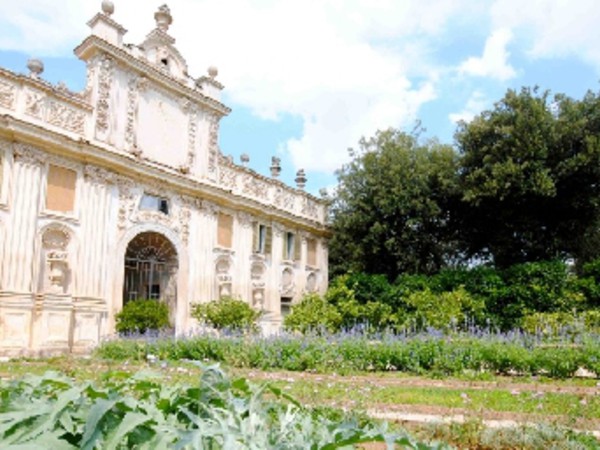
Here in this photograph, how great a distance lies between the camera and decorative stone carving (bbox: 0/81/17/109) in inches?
539

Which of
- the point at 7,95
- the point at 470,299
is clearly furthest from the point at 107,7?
the point at 470,299

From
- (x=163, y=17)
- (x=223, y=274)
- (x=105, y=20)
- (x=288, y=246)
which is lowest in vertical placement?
(x=223, y=274)

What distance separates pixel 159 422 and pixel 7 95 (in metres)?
15.0

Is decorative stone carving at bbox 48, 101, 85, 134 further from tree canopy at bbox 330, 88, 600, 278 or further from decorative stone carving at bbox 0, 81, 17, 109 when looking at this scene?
tree canopy at bbox 330, 88, 600, 278

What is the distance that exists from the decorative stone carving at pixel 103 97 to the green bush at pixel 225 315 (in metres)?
6.50

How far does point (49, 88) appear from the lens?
14680 millimetres

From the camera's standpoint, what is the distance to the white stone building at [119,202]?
1354 centimetres

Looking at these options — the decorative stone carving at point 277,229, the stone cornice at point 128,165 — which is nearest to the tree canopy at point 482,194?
the decorative stone carving at point 277,229

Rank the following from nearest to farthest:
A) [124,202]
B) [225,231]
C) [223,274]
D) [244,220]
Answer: [124,202] < [223,274] < [225,231] < [244,220]

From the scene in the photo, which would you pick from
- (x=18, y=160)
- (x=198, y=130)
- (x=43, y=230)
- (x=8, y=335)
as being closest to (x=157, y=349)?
(x=8, y=335)

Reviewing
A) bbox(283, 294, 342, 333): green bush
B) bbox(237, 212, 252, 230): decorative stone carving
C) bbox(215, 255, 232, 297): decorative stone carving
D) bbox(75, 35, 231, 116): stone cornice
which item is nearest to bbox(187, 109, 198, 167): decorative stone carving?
bbox(75, 35, 231, 116): stone cornice

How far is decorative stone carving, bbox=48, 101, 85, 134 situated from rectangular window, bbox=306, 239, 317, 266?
12530mm

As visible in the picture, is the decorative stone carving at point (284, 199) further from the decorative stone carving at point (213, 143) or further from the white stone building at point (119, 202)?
the decorative stone carving at point (213, 143)

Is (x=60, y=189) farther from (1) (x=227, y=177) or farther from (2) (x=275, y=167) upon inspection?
(2) (x=275, y=167)
